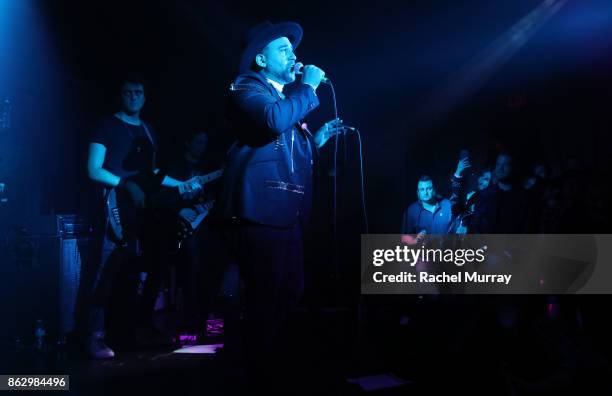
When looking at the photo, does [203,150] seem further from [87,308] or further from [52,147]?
[87,308]

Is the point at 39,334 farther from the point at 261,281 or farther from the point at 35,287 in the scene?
the point at 261,281

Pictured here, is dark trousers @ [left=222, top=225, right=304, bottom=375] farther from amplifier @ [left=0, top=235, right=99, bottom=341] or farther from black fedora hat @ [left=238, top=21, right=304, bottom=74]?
amplifier @ [left=0, top=235, right=99, bottom=341]

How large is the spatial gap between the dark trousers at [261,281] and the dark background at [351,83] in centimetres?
122

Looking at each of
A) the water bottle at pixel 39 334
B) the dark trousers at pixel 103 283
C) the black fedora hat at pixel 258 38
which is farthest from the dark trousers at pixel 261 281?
the water bottle at pixel 39 334

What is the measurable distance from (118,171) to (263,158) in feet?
6.34

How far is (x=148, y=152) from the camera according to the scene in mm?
3717

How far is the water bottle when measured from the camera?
320 cm

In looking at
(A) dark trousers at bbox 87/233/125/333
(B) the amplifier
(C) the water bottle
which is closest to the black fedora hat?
(A) dark trousers at bbox 87/233/125/333

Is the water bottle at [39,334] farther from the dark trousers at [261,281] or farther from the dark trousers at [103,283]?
the dark trousers at [261,281]

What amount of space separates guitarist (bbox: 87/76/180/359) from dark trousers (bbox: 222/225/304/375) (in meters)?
1.70

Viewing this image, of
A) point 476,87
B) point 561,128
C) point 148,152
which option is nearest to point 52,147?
point 148,152

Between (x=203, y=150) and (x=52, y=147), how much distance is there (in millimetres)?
1324

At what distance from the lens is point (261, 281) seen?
1925 millimetres

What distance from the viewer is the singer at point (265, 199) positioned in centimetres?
192
